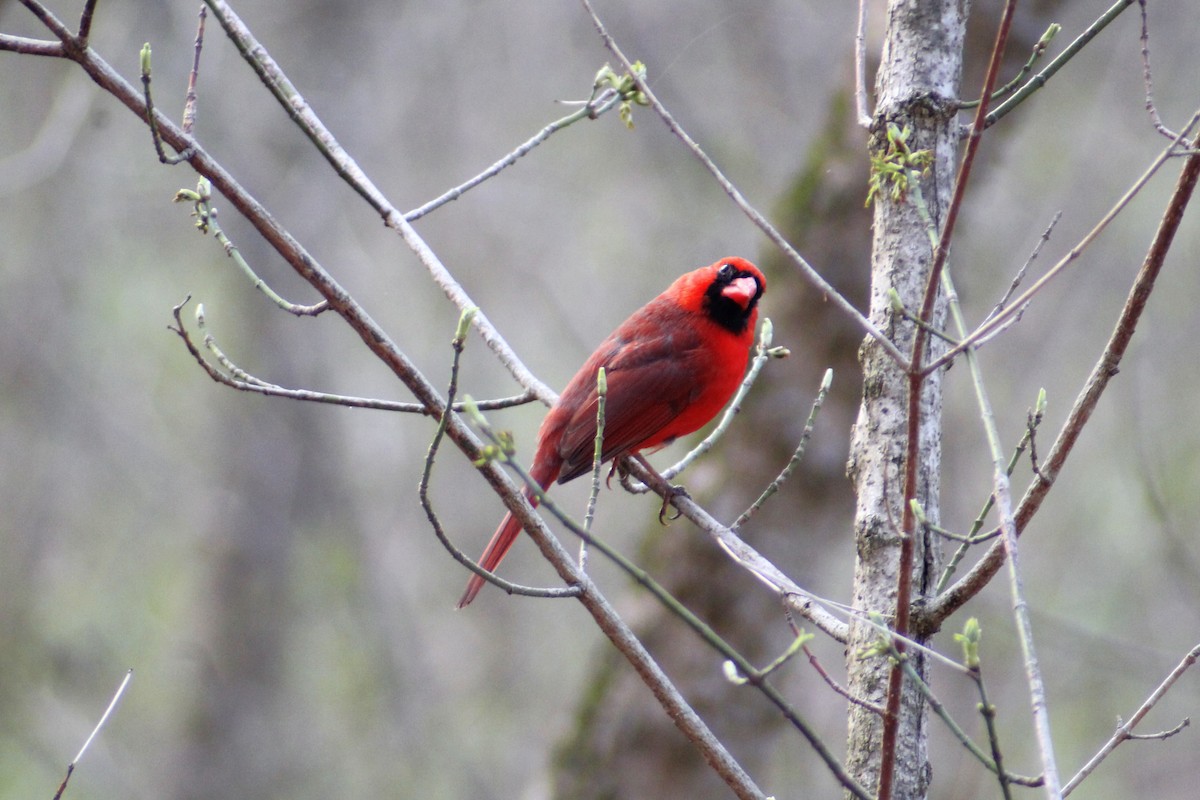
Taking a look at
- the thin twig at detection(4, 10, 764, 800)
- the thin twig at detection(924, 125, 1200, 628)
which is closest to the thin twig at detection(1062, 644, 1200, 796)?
the thin twig at detection(924, 125, 1200, 628)

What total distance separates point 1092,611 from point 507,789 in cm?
522

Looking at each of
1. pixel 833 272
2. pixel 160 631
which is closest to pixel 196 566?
pixel 160 631

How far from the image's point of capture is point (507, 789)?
10680mm

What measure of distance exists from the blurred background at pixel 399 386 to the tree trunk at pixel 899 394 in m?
4.66

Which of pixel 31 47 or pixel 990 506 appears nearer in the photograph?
pixel 990 506

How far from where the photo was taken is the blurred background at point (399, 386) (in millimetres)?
8461

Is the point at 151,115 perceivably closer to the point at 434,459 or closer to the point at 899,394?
the point at 434,459

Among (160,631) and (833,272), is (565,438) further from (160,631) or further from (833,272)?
(160,631)

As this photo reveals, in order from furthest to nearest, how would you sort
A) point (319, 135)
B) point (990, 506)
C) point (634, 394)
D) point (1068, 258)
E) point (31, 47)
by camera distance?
point (634, 394), point (319, 135), point (31, 47), point (990, 506), point (1068, 258)

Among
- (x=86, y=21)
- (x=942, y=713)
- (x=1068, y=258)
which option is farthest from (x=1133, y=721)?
(x=86, y=21)

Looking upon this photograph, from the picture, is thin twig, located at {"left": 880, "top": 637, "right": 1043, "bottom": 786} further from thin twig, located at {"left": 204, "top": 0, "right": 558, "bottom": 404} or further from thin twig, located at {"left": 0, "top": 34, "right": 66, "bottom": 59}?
thin twig, located at {"left": 0, "top": 34, "right": 66, "bottom": 59}

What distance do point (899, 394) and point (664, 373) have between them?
2395 millimetres

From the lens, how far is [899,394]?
2.37 meters

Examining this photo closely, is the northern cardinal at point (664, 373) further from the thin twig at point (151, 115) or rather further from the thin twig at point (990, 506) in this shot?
the thin twig at point (151, 115)
